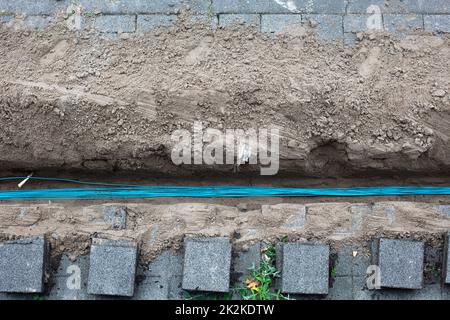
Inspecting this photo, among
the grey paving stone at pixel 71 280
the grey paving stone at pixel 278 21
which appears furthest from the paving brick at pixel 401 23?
the grey paving stone at pixel 71 280

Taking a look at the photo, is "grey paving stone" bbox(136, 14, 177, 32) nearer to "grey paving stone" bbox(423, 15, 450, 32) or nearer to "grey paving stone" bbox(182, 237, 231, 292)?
"grey paving stone" bbox(182, 237, 231, 292)

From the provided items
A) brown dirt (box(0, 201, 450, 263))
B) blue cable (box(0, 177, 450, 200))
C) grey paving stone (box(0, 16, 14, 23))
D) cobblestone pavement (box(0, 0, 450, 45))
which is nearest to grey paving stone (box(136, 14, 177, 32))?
cobblestone pavement (box(0, 0, 450, 45))

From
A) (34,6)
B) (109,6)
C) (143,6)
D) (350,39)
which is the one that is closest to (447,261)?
(350,39)

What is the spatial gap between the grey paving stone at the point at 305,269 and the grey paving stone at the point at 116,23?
221cm

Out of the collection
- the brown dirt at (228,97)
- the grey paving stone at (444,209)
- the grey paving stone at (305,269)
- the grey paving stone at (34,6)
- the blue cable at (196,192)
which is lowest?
the grey paving stone at (305,269)

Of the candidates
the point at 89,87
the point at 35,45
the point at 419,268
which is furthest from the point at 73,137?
the point at 419,268

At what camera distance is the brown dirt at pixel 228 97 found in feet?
14.9

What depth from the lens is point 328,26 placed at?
4727mm

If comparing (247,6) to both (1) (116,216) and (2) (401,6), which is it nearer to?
(2) (401,6)

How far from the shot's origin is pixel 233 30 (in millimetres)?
4734

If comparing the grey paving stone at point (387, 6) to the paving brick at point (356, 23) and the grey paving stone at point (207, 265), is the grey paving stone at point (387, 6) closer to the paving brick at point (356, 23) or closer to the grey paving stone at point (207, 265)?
the paving brick at point (356, 23)

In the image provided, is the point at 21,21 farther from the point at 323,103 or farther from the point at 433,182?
the point at 433,182

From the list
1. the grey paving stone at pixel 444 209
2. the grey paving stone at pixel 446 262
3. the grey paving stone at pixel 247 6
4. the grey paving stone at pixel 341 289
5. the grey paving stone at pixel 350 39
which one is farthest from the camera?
the grey paving stone at pixel 247 6

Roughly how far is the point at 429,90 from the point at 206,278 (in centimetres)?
227
